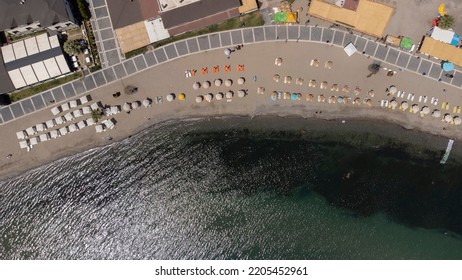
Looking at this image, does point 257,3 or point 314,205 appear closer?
point 257,3

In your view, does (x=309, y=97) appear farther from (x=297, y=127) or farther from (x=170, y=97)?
(x=170, y=97)

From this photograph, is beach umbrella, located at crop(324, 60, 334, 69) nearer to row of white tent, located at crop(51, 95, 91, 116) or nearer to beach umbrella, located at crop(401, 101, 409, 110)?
beach umbrella, located at crop(401, 101, 409, 110)

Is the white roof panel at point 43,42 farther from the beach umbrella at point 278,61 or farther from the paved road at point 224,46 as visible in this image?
the beach umbrella at point 278,61

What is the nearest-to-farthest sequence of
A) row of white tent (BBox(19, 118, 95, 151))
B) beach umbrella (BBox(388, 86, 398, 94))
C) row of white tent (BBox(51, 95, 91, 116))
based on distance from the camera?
beach umbrella (BBox(388, 86, 398, 94)) < row of white tent (BBox(51, 95, 91, 116)) < row of white tent (BBox(19, 118, 95, 151))

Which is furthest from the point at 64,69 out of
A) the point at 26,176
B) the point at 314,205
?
the point at 314,205

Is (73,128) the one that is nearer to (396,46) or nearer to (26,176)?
(26,176)

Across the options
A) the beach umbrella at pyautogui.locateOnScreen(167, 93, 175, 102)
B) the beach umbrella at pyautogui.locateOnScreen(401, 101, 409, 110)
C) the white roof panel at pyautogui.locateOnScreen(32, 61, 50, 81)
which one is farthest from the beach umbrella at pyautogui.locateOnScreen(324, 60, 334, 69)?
the white roof panel at pyautogui.locateOnScreen(32, 61, 50, 81)
